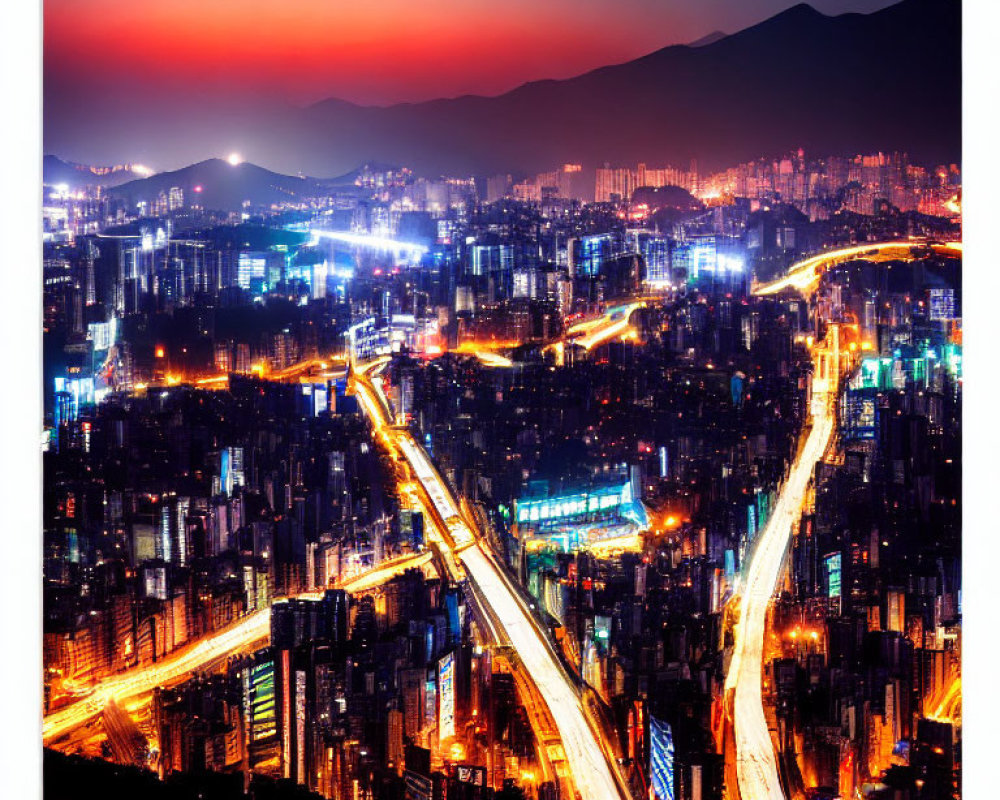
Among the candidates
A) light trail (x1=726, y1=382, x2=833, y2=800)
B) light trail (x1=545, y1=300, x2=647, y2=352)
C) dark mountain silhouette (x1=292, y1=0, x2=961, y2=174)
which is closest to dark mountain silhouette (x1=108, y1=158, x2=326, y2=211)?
dark mountain silhouette (x1=292, y1=0, x2=961, y2=174)

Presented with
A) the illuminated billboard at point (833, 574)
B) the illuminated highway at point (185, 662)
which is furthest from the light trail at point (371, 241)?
the illuminated billboard at point (833, 574)

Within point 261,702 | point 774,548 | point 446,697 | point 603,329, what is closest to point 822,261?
point 603,329

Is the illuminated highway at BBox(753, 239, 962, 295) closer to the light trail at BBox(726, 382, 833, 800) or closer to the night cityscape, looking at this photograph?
the night cityscape

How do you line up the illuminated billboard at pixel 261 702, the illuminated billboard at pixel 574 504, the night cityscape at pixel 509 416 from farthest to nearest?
the illuminated billboard at pixel 574 504 → the night cityscape at pixel 509 416 → the illuminated billboard at pixel 261 702

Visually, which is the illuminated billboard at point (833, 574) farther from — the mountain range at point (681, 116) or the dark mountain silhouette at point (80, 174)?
the dark mountain silhouette at point (80, 174)

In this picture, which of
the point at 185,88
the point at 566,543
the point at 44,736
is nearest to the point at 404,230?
the point at 185,88
